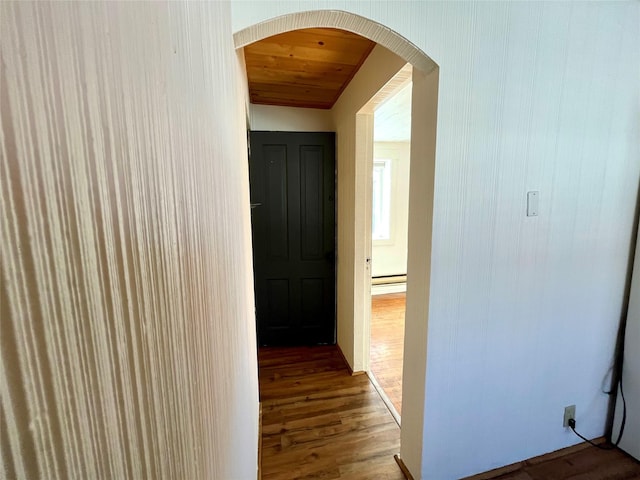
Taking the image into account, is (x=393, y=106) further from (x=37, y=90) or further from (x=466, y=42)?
(x=37, y=90)

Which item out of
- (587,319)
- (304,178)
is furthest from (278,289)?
(587,319)

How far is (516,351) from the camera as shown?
1348 millimetres

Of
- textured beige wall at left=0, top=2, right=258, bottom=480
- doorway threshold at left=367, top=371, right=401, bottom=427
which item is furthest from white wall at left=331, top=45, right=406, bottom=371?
textured beige wall at left=0, top=2, right=258, bottom=480

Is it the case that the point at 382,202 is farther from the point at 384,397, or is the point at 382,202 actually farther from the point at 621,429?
the point at 621,429

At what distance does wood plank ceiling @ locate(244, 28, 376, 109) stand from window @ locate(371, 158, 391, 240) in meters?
1.93

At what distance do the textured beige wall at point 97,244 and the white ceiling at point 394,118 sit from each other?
1.83m

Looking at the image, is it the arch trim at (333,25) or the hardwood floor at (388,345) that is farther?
the hardwood floor at (388,345)

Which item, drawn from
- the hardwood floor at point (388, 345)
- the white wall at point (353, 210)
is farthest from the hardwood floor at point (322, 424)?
the white wall at point (353, 210)

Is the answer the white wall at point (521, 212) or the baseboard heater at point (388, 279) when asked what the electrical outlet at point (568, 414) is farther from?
the baseboard heater at point (388, 279)

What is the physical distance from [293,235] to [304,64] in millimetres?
1309

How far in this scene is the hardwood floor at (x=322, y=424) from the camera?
146 centimetres

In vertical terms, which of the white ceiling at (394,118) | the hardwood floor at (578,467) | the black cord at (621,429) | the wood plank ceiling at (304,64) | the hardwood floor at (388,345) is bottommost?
the hardwood floor at (388,345)

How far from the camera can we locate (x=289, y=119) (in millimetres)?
2529

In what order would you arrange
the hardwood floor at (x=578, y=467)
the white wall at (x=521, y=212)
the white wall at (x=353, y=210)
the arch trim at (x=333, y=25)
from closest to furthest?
the arch trim at (x=333, y=25)
the white wall at (x=521, y=212)
the hardwood floor at (x=578, y=467)
the white wall at (x=353, y=210)
